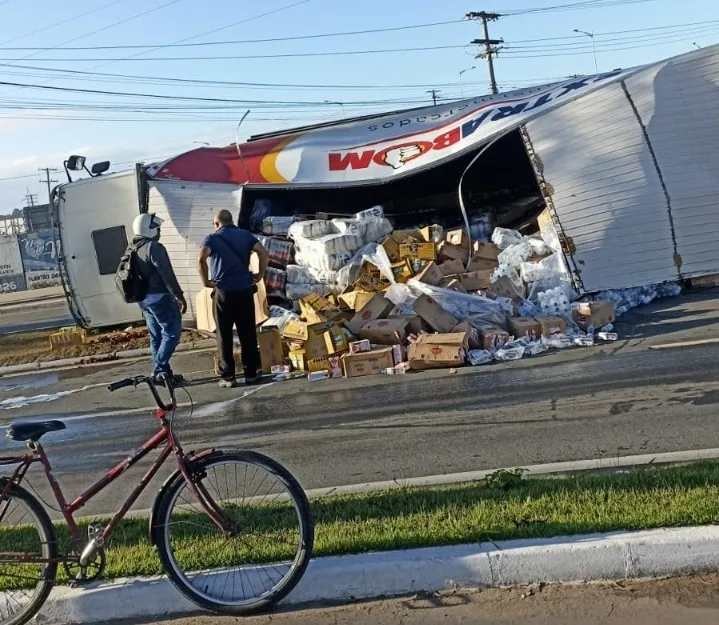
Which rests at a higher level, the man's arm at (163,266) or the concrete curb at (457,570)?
the man's arm at (163,266)

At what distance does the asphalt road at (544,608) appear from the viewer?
3711mm

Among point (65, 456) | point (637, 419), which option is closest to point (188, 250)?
point (65, 456)

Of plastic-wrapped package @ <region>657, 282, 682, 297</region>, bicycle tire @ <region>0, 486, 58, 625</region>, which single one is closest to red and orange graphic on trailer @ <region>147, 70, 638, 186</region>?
plastic-wrapped package @ <region>657, 282, 682, 297</region>

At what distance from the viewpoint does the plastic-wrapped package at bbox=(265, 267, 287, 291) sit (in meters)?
13.3

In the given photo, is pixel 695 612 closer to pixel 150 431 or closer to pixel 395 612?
pixel 395 612

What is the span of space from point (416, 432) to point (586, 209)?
21.8 ft

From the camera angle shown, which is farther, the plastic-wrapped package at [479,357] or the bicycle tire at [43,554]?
the plastic-wrapped package at [479,357]

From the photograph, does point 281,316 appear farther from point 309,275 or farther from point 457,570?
point 457,570

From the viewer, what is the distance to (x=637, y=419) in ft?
22.4

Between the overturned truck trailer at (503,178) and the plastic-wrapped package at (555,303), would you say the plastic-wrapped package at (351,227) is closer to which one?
the overturned truck trailer at (503,178)

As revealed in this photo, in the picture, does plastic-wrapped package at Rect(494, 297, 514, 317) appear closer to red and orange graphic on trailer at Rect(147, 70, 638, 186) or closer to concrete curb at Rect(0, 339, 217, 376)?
red and orange graphic on trailer at Rect(147, 70, 638, 186)

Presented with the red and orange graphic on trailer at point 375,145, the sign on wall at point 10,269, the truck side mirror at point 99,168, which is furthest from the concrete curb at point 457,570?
the sign on wall at point 10,269

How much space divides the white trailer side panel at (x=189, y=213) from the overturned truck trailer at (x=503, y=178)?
0.02m

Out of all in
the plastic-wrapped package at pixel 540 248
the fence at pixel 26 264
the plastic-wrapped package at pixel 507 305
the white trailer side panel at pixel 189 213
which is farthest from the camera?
the fence at pixel 26 264
